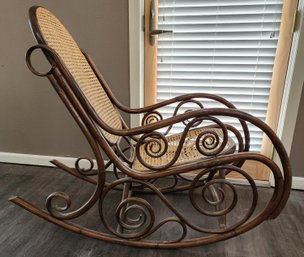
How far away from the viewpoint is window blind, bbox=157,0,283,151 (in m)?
1.37

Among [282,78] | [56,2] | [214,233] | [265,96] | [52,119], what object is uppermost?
[56,2]

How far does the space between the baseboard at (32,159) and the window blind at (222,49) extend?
0.86 metres

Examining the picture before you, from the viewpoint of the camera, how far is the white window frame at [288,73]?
4.36 feet

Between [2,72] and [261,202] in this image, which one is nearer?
[261,202]

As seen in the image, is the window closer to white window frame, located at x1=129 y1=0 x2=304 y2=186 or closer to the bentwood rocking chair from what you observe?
white window frame, located at x1=129 y1=0 x2=304 y2=186

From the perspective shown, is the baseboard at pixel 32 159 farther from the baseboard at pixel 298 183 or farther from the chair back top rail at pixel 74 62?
the baseboard at pixel 298 183

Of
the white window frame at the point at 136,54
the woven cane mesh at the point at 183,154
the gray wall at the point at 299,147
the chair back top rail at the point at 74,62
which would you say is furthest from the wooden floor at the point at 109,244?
the white window frame at the point at 136,54

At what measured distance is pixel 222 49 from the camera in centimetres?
144

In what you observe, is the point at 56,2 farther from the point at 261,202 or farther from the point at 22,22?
the point at 261,202

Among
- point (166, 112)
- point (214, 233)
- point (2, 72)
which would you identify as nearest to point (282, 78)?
point (166, 112)

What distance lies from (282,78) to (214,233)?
969mm

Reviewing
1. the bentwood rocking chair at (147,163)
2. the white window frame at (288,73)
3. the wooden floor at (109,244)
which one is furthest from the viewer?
the white window frame at (288,73)

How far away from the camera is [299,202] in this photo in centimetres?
142

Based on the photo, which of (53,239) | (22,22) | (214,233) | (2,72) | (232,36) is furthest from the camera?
(2,72)
